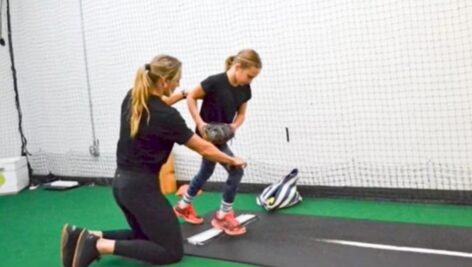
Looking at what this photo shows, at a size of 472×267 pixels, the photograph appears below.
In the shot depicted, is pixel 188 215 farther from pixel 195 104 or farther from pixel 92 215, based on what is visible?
pixel 92 215

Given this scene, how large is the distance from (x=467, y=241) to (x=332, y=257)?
797 mm

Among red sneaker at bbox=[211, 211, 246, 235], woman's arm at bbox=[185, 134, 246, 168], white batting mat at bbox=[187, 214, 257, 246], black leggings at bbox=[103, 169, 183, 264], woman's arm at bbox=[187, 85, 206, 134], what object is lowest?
white batting mat at bbox=[187, 214, 257, 246]

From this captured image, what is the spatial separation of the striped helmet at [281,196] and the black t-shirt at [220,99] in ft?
2.81

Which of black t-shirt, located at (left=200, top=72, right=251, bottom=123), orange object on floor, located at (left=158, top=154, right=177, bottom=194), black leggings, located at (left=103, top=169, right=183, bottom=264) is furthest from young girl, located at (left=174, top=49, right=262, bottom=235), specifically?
orange object on floor, located at (left=158, top=154, right=177, bottom=194)

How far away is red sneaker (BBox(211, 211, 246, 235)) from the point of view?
326 cm

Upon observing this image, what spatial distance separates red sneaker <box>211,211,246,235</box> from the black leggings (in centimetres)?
59

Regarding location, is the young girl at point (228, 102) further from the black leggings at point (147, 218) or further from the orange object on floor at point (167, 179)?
the orange object on floor at point (167, 179)

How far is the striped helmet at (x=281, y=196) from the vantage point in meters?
3.81

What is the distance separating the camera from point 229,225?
10.8 ft

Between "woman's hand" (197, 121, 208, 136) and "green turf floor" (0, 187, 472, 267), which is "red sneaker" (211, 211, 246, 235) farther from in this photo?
"woman's hand" (197, 121, 208, 136)

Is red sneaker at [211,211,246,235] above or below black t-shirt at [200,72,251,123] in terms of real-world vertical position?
below

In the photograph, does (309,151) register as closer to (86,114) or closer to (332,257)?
(332,257)

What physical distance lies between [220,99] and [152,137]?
723 mm

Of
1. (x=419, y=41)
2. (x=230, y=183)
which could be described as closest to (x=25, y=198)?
(x=230, y=183)
